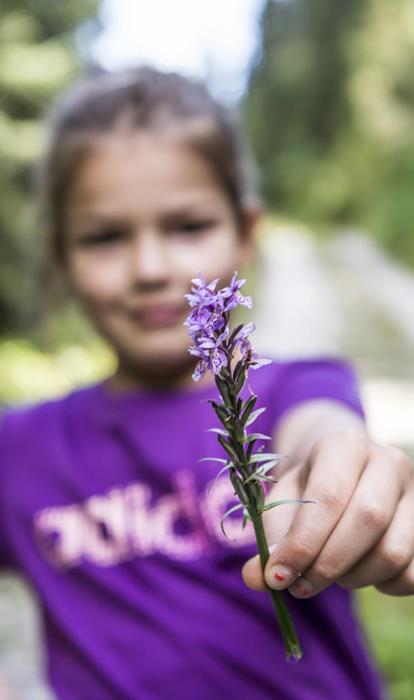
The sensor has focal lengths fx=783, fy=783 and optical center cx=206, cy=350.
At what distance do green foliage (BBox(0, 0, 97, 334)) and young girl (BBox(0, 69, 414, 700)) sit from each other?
29.2 feet

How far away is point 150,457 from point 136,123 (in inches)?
50.4

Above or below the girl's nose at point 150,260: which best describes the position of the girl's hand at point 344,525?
below

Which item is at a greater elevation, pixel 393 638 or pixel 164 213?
pixel 164 213

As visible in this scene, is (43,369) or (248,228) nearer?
(248,228)

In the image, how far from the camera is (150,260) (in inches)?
104

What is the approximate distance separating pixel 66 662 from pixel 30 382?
8143 millimetres

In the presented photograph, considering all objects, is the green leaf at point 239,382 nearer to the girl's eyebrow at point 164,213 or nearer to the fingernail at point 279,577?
the fingernail at point 279,577

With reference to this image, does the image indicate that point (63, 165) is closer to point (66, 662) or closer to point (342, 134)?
point (66, 662)

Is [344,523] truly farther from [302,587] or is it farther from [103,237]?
[103,237]

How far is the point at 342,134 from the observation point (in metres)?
46.9

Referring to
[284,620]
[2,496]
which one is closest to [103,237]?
[2,496]

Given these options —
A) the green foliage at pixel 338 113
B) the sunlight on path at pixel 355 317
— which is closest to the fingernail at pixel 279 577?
the sunlight on path at pixel 355 317

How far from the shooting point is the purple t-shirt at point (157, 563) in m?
2.40

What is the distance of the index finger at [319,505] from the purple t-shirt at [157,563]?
3.48 feet
